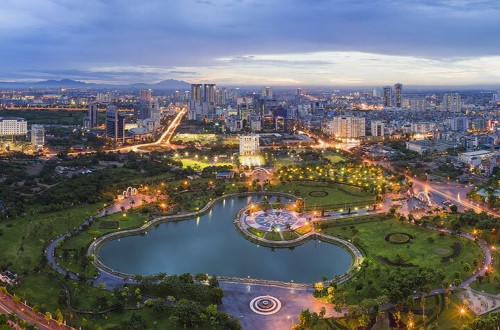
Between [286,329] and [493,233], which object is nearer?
[286,329]

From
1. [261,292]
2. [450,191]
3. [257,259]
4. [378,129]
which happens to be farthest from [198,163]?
[378,129]

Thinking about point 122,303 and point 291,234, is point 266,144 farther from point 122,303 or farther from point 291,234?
point 122,303

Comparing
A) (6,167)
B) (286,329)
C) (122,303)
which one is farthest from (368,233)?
(6,167)

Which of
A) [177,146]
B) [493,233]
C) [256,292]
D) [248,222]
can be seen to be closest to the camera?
[256,292]

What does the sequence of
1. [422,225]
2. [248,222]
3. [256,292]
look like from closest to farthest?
[256,292]
[422,225]
[248,222]

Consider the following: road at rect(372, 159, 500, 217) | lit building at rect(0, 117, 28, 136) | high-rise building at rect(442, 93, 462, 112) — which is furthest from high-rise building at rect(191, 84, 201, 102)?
road at rect(372, 159, 500, 217)

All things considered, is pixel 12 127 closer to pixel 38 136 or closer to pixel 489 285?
pixel 38 136
